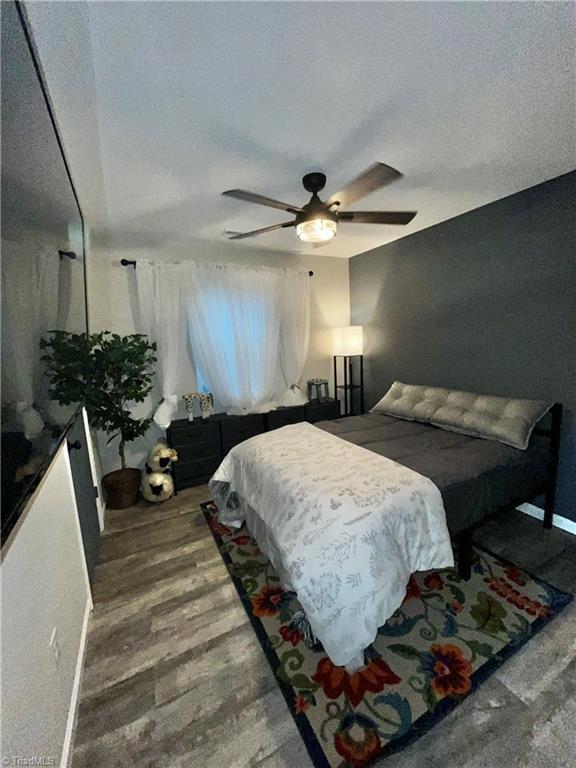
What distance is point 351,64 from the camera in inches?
45.2

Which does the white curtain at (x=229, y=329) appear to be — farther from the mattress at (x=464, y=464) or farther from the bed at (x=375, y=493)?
the mattress at (x=464, y=464)

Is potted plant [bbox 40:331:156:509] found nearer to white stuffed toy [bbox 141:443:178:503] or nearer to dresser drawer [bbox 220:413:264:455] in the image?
white stuffed toy [bbox 141:443:178:503]

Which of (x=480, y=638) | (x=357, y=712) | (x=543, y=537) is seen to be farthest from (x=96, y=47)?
(x=543, y=537)

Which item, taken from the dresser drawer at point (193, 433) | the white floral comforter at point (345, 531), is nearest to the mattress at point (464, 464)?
the white floral comforter at point (345, 531)

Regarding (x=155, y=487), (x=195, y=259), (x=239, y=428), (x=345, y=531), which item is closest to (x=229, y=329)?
(x=195, y=259)

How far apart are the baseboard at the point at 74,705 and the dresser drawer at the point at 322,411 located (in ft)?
8.33

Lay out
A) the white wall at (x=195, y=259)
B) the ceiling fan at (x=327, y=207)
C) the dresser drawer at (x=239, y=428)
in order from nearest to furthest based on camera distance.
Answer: the ceiling fan at (x=327, y=207) < the white wall at (x=195, y=259) < the dresser drawer at (x=239, y=428)

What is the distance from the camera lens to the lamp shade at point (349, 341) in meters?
3.72

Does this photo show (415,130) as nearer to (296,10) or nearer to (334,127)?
(334,127)

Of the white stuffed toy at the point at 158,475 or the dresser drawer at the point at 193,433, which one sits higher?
the dresser drawer at the point at 193,433

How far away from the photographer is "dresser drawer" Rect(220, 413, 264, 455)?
10.2 feet

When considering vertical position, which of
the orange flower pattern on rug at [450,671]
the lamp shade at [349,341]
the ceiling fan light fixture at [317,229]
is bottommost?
the orange flower pattern on rug at [450,671]

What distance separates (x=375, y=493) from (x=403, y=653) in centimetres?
72

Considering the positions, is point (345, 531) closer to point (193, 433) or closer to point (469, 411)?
point (469, 411)
